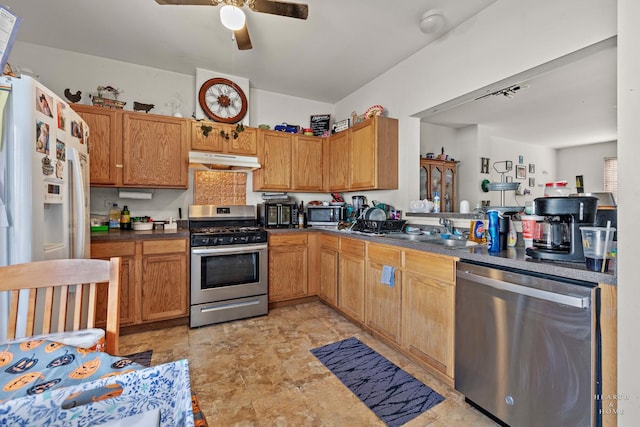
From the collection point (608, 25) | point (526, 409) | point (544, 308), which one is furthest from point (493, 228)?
point (608, 25)

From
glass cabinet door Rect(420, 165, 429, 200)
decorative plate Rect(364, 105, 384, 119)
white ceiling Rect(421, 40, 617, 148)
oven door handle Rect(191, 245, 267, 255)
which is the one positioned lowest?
oven door handle Rect(191, 245, 267, 255)

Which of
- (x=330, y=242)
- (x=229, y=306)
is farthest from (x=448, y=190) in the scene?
(x=229, y=306)

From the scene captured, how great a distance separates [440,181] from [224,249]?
3.55m

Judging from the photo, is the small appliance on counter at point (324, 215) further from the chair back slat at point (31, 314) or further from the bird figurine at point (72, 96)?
the chair back slat at point (31, 314)

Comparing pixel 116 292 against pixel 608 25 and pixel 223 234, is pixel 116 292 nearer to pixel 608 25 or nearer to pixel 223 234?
pixel 223 234

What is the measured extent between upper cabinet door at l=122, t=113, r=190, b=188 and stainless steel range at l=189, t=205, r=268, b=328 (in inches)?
25.4

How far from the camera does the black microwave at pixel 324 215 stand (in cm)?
362

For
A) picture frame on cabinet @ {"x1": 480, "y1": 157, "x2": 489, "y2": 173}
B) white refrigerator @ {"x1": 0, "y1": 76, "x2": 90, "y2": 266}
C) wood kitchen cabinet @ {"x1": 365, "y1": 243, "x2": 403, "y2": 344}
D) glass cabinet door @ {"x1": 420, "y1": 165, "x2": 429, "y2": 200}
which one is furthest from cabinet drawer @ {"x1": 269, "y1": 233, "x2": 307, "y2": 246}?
picture frame on cabinet @ {"x1": 480, "y1": 157, "x2": 489, "y2": 173}

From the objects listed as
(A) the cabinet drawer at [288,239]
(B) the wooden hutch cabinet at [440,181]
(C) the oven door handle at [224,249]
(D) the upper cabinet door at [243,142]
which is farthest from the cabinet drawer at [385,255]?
(B) the wooden hutch cabinet at [440,181]

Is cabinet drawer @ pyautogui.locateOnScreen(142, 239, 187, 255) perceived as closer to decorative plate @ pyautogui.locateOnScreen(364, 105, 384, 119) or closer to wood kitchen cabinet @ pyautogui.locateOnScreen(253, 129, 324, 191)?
wood kitchen cabinet @ pyautogui.locateOnScreen(253, 129, 324, 191)

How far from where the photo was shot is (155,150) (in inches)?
119

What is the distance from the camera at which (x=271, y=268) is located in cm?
322

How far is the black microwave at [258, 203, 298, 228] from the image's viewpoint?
3.46 meters

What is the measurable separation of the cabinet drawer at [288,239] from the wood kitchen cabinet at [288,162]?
70cm
